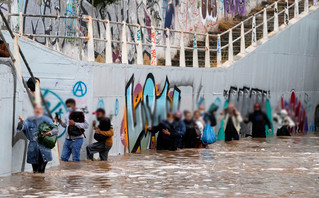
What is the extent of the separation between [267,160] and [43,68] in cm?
595

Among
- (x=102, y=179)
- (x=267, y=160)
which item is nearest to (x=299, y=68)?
(x=267, y=160)

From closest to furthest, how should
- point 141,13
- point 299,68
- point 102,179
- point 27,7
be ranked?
point 102,179 < point 27,7 < point 141,13 < point 299,68

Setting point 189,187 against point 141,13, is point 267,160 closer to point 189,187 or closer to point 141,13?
point 189,187

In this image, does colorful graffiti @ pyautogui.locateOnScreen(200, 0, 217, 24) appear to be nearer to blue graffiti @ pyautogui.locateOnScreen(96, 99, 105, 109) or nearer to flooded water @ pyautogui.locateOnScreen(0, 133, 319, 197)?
flooded water @ pyautogui.locateOnScreen(0, 133, 319, 197)

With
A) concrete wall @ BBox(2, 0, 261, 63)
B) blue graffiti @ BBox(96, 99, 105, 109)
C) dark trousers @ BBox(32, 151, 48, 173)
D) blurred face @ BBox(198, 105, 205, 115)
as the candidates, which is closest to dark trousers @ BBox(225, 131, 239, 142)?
concrete wall @ BBox(2, 0, 261, 63)

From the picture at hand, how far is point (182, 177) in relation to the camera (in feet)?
47.9

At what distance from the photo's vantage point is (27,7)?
2008cm

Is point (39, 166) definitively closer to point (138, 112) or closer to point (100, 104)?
point (100, 104)

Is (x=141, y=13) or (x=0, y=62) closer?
(x=0, y=62)

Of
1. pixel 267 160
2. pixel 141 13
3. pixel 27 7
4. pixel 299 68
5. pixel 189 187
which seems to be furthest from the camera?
pixel 299 68

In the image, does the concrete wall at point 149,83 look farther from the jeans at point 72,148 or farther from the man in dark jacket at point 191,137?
the man in dark jacket at point 191,137

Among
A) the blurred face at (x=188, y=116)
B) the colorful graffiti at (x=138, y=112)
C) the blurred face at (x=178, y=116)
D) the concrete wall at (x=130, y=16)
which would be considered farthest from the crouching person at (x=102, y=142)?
the blurred face at (x=188, y=116)

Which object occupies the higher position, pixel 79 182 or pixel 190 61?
pixel 190 61

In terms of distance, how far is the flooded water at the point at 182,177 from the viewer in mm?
12359
